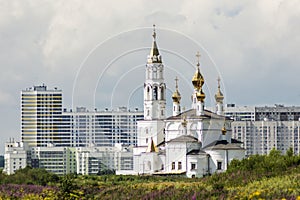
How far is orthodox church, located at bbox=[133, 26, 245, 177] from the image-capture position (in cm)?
6694

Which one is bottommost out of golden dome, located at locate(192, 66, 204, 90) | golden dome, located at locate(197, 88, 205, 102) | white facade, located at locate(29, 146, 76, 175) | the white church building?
white facade, located at locate(29, 146, 76, 175)

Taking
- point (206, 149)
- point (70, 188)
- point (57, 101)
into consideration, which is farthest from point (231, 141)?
point (57, 101)

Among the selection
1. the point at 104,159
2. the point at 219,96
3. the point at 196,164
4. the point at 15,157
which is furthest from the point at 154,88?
the point at 15,157

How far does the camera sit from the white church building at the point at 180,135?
6694 cm

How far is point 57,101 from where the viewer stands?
160125 mm

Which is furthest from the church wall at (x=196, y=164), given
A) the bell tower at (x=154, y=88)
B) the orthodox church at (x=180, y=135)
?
the bell tower at (x=154, y=88)

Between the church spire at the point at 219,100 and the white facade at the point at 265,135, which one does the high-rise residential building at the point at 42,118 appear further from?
the church spire at the point at 219,100

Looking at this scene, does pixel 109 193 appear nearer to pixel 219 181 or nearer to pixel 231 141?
pixel 219 181

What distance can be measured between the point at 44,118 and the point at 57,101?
372 centimetres

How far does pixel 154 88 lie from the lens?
2820 inches

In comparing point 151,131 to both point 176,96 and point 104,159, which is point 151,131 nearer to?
point 176,96

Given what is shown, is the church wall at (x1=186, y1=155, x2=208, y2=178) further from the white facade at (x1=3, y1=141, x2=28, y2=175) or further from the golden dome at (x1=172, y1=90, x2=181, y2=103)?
the white facade at (x1=3, y1=141, x2=28, y2=175)

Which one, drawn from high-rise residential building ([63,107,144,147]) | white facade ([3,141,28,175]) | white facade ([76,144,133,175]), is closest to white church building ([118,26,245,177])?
white facade ([76,144,133,175])

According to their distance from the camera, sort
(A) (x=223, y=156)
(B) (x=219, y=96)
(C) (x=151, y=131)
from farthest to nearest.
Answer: (B) (x=219, y=96) → (C) (x=151, y=131) → (A) (x=223, y=156)
